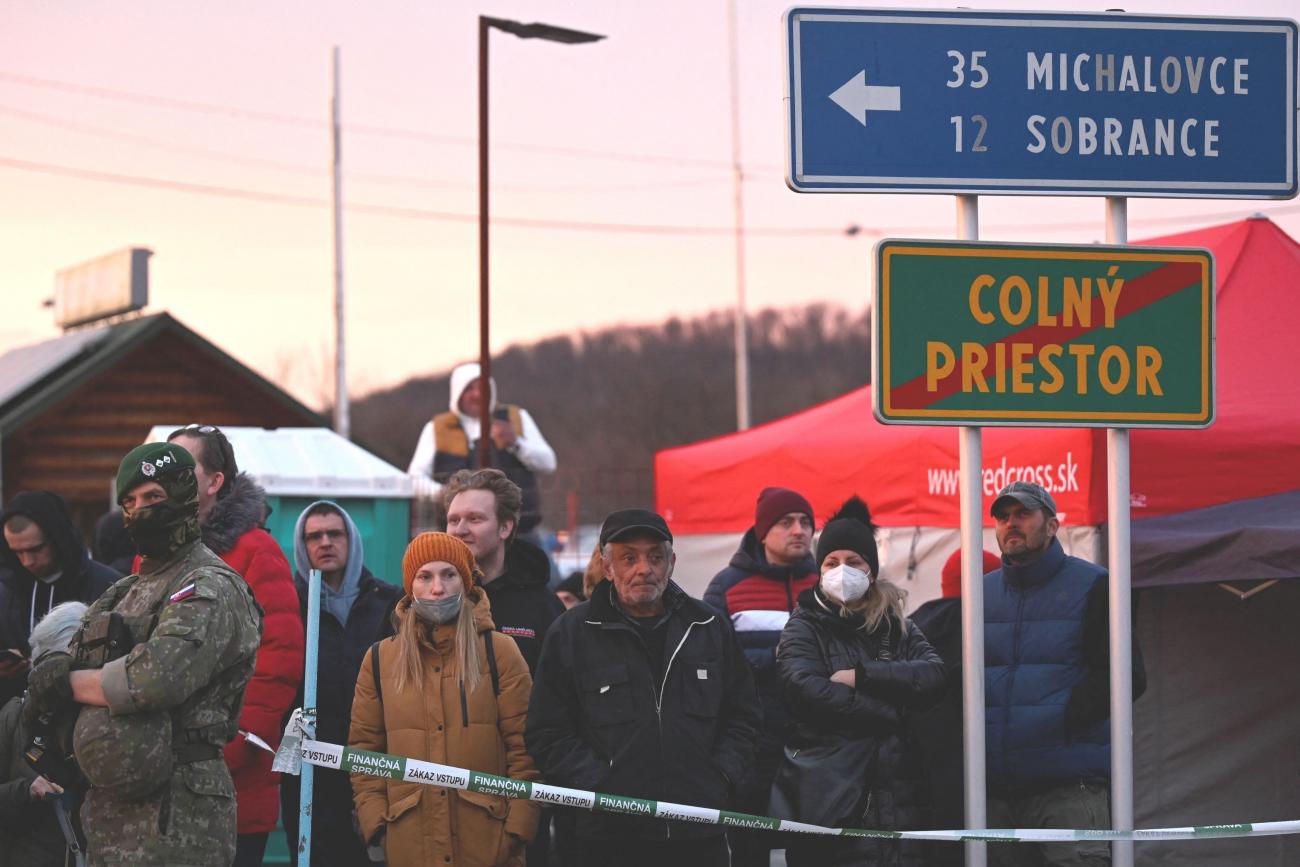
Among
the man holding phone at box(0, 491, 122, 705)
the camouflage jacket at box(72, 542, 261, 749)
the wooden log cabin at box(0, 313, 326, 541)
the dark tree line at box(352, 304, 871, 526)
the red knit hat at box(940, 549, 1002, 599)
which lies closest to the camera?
the camouflage jacket at box(72, 542, 261, 749)

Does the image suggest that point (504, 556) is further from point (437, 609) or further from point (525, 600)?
point (437, 609)

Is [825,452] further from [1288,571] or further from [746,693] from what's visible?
[746,693]

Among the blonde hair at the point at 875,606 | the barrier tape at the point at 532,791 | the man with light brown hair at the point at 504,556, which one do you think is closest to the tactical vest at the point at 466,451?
the man with light brown hair at the point at 504,556

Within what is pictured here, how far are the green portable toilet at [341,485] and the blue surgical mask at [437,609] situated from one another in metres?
6.46

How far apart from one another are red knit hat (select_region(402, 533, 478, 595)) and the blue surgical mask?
9cm

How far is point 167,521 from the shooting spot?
186 inches

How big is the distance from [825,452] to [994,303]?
5852mm

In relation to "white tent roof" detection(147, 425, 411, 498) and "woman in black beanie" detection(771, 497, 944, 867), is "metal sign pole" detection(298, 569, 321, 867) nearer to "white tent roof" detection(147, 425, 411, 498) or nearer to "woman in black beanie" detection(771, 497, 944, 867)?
"woman in black beanie" detection(771, 497, 944, 867)

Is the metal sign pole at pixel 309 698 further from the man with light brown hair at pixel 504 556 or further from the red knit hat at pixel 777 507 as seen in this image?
the red knit hat at pixel 777 507

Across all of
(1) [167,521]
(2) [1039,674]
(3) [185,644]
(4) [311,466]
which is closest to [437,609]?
(1) [167,521]

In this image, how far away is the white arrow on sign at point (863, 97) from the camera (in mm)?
5609

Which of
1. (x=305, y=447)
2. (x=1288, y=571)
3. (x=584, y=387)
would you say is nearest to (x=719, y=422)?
(x=584, y=387)

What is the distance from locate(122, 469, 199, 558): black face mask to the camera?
472 centimetres

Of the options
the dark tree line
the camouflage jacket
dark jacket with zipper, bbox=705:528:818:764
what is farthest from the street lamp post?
the dark tree line
